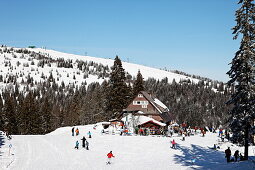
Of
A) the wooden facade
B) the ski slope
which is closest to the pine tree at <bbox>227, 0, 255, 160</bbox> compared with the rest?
the ski slope

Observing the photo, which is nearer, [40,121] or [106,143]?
[106,143]

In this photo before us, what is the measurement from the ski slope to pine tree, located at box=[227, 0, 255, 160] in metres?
3.68

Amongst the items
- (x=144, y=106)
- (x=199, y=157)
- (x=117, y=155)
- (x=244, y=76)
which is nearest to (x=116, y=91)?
(x=144, y=106)

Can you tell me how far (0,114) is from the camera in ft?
232

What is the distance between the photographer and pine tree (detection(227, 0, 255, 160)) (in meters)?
21.5

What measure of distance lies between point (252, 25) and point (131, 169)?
645 inches

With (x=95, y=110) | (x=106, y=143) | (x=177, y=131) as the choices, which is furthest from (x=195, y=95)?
(x=106, y=143)

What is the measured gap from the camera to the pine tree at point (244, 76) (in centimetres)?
2153

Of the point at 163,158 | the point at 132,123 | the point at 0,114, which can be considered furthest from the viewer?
the point at 0,114

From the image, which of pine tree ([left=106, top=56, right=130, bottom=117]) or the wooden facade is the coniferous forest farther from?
the wooden facade

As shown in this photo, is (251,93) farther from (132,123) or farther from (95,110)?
(95,110)

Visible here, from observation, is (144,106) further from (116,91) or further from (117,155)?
(117,155)

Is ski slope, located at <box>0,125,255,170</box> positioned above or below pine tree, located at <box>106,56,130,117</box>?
below

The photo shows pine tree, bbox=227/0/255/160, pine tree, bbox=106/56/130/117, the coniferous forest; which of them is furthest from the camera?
the coniferous forest
